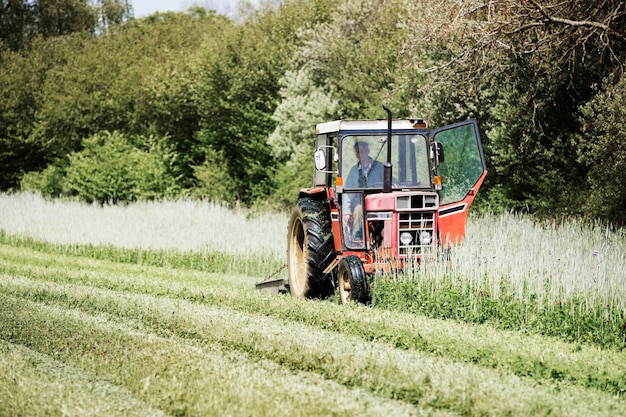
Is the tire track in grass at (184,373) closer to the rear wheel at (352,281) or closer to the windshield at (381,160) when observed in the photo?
the rear wheel at (352,281)

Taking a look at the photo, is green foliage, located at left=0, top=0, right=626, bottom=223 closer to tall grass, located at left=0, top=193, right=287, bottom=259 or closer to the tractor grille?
the tractor grille

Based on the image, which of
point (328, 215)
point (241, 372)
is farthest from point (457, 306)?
point (241, 372)

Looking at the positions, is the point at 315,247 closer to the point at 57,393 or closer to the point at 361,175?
the point at 361,175

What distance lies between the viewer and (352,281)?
11297 mm

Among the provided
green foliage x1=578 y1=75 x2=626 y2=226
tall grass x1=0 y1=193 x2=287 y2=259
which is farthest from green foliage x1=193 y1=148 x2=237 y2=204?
green foliage x1=578 y1=75 x2=626 y2=226

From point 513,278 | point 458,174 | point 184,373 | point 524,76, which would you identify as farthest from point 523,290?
point 524,76

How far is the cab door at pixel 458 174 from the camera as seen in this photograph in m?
12.2

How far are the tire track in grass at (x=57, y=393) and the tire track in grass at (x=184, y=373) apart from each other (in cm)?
11

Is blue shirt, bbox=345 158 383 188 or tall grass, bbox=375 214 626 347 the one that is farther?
blue shirt, bbox=345 158 383 188

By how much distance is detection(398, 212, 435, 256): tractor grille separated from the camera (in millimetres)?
11805

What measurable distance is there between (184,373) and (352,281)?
408cm

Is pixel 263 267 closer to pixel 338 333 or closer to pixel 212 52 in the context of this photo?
pixel 338 333

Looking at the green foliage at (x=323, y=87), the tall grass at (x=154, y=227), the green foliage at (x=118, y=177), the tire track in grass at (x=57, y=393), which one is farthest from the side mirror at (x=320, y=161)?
the green foliage at (x=118, y=177)

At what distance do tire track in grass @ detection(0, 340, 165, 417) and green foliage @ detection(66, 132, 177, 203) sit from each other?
23.9 m
